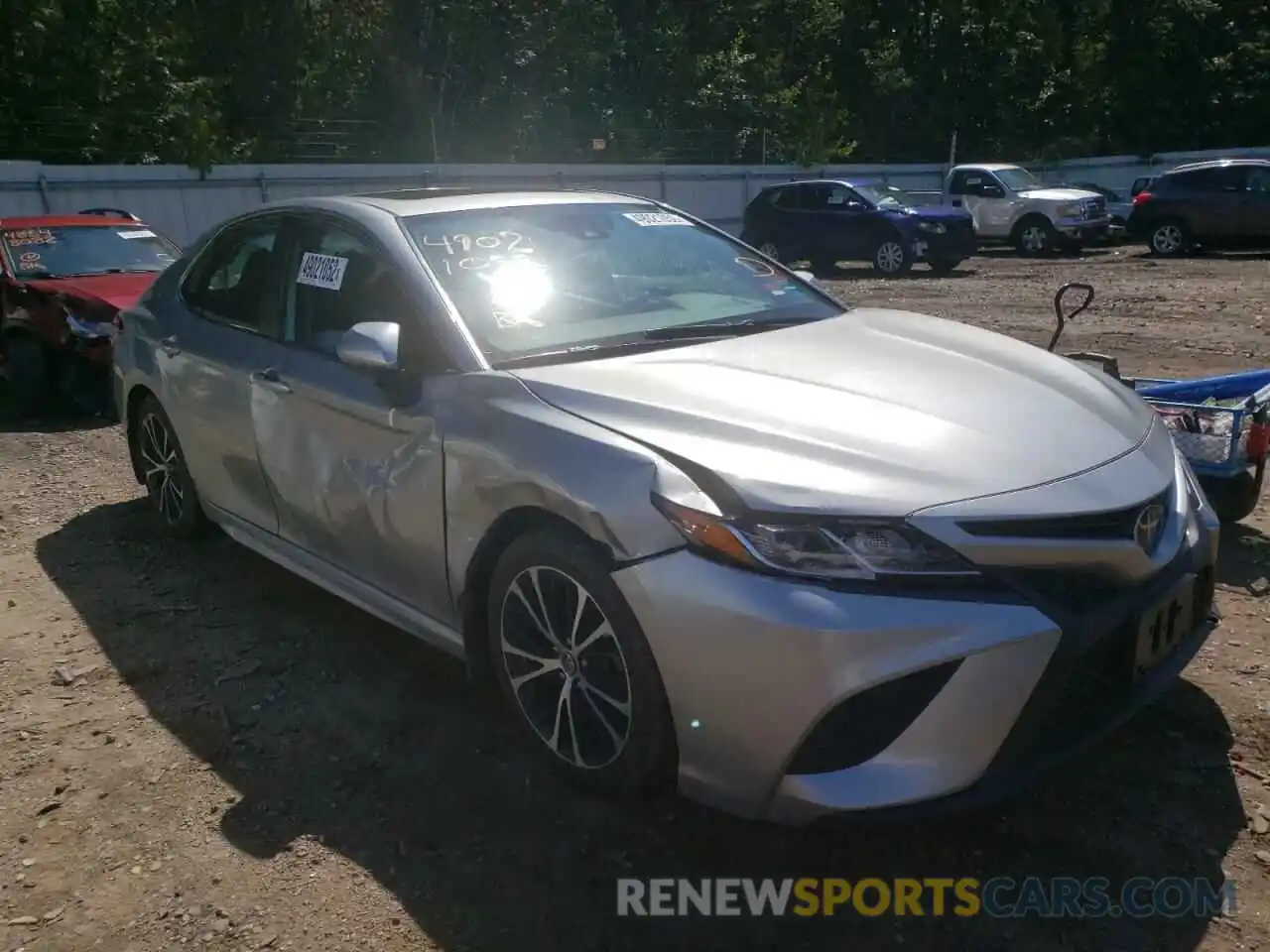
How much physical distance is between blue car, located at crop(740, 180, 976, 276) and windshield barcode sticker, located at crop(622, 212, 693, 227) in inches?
602

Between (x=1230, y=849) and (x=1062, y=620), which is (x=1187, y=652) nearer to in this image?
(x=1230, y=849)

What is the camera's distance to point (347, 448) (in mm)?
3646

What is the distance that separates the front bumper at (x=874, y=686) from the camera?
2381 millimetres

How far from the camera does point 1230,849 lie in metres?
2.75

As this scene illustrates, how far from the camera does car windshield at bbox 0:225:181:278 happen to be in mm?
8664

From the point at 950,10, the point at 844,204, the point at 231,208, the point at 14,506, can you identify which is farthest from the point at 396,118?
the point at 14,506

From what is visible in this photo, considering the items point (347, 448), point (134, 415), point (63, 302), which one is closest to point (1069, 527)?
point (347, 448)

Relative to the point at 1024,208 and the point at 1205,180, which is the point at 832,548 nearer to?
the point at 1205,180

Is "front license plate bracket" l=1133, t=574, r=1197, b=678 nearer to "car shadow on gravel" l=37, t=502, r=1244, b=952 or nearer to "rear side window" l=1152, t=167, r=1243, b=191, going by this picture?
"car shadow on gravel" l=37, t=502, r=1244, b=952

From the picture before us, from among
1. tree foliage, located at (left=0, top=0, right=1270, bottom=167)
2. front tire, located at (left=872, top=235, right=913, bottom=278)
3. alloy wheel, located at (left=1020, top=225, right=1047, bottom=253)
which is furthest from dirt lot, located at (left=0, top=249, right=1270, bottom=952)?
tree foliage, located at (left=0, top=0, right=1270, bottom=167)

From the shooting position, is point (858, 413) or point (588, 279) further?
point (588, 279)

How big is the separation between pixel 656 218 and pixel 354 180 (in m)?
20.6

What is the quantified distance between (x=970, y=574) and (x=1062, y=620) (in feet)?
0.74

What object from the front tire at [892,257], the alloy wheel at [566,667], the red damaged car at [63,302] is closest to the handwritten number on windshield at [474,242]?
the alloy wheel at [566,667]
